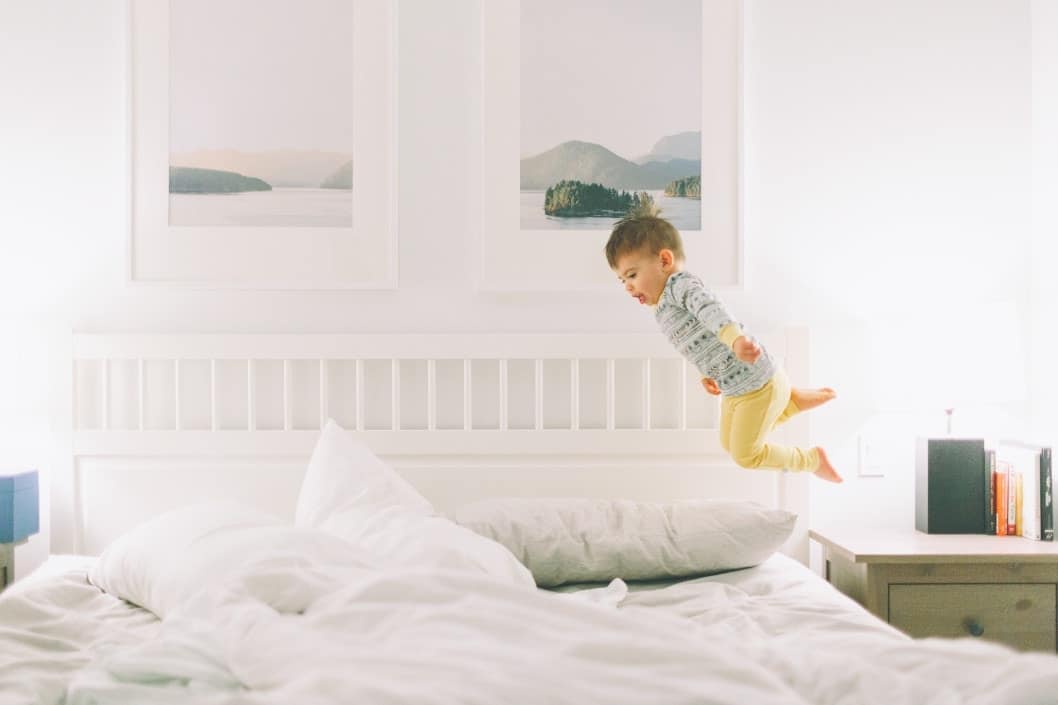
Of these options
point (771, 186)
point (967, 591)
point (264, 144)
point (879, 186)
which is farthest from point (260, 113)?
point (967, 591)

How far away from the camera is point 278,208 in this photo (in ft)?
7.40

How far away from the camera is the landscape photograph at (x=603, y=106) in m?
2.26

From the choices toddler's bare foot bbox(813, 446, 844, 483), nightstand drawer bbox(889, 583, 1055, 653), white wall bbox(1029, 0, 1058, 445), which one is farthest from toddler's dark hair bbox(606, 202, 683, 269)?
white wall bbox(1029, 0, 1058, 445)

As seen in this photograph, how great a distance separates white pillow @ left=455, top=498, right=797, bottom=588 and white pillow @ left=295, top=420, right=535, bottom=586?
10cm

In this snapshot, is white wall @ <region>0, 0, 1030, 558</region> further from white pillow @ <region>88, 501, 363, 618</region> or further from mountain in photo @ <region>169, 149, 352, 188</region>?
white pillow @ <region>88, 501, 363, 618</region>

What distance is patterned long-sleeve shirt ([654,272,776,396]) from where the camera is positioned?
1870 mm

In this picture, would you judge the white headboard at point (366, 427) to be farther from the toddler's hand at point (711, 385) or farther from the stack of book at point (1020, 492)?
the stack of book at point (1020, 492)

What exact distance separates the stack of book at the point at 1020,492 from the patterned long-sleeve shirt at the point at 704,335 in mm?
688

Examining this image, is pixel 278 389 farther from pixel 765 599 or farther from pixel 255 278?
pixel 765 599

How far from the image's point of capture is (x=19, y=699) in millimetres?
1103

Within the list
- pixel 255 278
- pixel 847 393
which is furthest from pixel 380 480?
pixel 847 393

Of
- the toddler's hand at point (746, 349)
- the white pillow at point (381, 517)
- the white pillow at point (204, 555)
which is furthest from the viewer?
the toddler's hand at point (746, 349)

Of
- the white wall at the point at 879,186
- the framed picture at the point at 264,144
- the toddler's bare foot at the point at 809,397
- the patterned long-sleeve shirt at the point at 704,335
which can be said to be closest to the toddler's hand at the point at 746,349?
the patterned long-sleeve shirt at the point at 704,335

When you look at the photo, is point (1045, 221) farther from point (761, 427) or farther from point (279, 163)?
point (279, 163)
